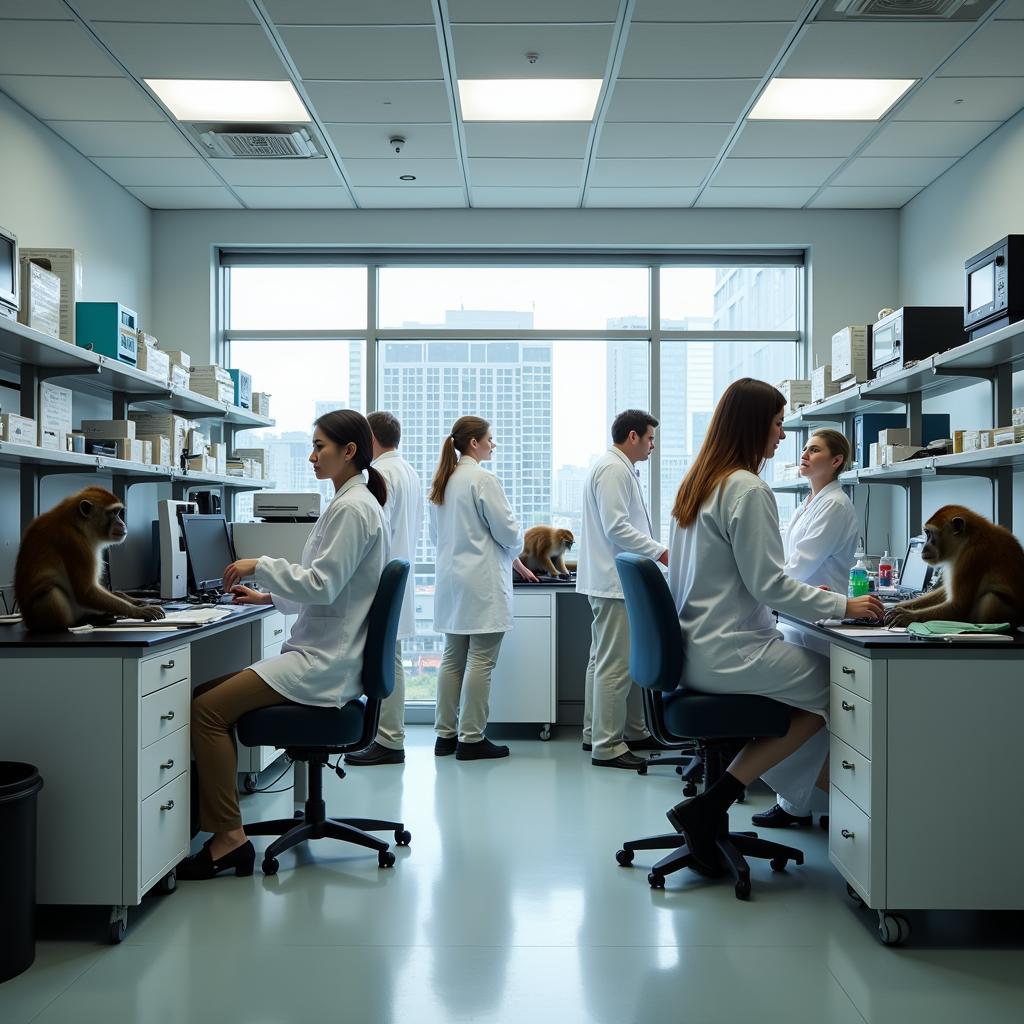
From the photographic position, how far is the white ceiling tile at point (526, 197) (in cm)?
496

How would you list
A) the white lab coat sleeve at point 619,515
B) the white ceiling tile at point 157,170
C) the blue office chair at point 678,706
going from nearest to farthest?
the blue office chair at point 678,706
the white lab coat sleeve at point 619,515
the white ceiling tile at point 157,170

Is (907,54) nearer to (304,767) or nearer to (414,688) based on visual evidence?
(304,767)

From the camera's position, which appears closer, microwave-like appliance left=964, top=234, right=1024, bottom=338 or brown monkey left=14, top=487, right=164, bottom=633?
brown monkey left=14, top=487, right=164, bottom=633

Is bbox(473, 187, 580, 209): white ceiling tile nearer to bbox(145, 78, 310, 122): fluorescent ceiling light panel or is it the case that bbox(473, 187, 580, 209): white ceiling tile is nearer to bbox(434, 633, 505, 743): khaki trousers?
bbox(145, 78, 310, 122): fluorescent ceiling light panel

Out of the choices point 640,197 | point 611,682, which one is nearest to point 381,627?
point 611,682

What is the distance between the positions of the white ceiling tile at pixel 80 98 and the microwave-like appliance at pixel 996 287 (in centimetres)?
334

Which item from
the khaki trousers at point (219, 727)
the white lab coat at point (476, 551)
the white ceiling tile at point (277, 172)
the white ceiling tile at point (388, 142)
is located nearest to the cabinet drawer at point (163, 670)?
the khaki trousers at point (219, 727)

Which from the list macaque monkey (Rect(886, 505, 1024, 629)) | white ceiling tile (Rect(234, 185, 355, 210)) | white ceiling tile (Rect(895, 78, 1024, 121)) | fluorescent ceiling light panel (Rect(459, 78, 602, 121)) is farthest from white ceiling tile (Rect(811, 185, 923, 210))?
macaque monkey (Rect(886, 505, 1024, 629))

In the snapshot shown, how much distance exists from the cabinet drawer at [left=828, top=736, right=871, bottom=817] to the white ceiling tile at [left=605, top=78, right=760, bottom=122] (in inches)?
104

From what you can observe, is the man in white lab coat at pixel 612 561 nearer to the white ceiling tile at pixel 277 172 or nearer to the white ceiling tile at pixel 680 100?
the white ceiling tile at pixel 680 100

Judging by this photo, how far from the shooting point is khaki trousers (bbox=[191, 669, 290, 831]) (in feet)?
8.63

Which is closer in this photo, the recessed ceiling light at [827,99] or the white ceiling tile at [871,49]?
the white ceiling tile at [871,49]

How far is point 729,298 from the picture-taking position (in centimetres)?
551

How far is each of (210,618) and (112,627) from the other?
287mm
